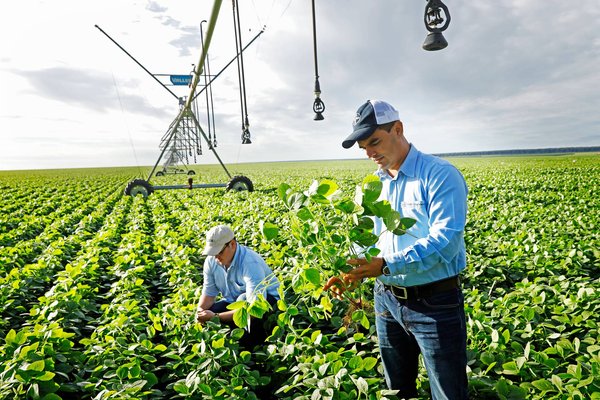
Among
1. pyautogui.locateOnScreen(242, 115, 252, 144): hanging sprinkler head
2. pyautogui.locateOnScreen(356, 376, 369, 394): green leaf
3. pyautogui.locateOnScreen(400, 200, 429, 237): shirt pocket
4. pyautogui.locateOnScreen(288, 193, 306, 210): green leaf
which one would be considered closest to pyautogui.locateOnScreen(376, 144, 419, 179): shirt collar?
pyautogui.locateOnScreen(400, 200, 429, 237): shirt pocket

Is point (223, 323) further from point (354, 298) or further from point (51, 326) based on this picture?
point (354, 298)

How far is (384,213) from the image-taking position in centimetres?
164

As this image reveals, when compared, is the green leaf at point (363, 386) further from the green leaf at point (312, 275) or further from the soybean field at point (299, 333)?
the green leaf at point (312, 275)

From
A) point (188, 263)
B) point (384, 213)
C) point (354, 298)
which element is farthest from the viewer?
point (188, 263)

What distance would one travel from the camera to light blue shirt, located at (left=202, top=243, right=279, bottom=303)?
344 centimetres

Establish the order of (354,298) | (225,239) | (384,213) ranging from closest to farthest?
(384,213) → (354,298) → (225,239)

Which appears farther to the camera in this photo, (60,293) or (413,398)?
(60,293)

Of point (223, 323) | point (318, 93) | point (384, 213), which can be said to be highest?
point (318, 93)

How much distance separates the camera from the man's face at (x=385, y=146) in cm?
181

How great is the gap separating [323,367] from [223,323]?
4.85 ft

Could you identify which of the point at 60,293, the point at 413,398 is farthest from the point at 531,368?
the point at 60,293

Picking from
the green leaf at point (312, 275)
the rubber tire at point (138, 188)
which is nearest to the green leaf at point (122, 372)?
the green leaf at point (312, 275)

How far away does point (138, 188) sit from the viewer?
14852 mm

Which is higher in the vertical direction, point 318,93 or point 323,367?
point 318,93
